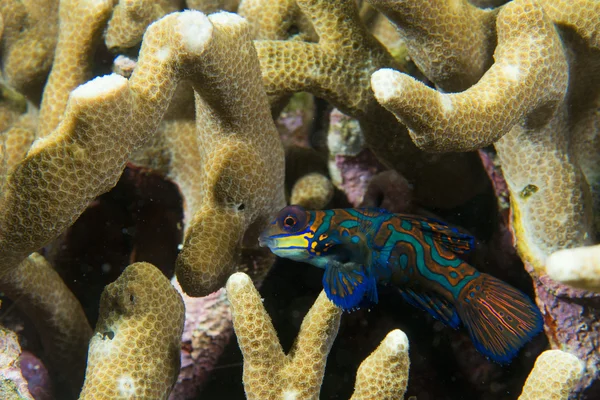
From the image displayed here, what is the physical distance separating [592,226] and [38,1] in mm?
4376

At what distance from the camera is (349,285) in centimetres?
256

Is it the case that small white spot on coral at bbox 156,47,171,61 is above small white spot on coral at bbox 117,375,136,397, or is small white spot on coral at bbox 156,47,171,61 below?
above

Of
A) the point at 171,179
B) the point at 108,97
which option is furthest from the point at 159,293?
the point at 171,179

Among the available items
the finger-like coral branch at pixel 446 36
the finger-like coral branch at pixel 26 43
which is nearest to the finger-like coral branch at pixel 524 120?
the finger-like coral branch at pixel 446 36

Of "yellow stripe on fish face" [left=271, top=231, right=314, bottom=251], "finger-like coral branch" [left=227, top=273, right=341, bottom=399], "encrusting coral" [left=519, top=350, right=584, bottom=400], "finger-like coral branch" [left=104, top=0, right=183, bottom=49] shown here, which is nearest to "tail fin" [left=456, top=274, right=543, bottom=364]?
"encrusting coral" [left=519, top=350, right=584, bottom=400]

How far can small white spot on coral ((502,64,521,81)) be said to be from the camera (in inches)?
89.7

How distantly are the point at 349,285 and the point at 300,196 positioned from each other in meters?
1.06

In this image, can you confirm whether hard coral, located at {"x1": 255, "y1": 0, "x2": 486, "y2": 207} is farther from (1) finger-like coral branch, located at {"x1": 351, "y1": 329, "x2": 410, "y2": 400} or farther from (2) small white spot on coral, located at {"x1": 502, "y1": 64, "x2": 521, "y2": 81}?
(1) finger-like coral branch, located at {"x1": 351, "y1": 329, "x2": 410, "y2": 400}

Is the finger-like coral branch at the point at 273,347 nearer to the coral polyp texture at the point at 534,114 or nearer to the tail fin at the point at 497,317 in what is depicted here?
the tail fin at the point at 497,317

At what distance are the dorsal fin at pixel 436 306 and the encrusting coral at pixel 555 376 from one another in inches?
27.0

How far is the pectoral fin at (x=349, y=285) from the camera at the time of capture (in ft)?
7.99

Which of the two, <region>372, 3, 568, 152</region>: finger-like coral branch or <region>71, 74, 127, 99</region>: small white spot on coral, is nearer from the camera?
<region>71, 74, 127, 99</region>: small white spot on coral

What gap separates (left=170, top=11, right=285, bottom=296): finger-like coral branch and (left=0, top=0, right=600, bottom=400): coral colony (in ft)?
0.05

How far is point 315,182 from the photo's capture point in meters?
3.46
